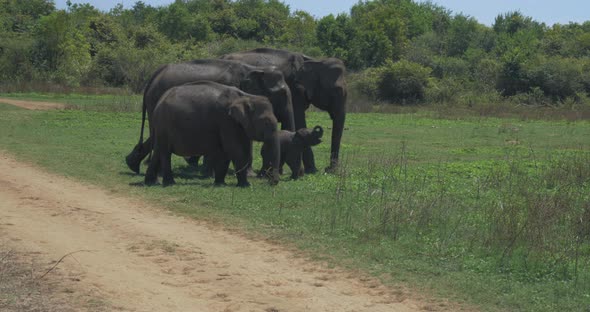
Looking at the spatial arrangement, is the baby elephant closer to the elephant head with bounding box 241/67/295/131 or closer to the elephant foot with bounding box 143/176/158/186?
the elephant head with bounding box 241/67/295/131

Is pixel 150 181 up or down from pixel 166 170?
down

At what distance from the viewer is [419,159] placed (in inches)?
874

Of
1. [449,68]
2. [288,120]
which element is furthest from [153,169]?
[449,68]

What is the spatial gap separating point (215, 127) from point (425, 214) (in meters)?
5.16

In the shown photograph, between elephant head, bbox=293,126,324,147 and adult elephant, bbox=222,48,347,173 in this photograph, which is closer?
elephant head, bbox=293,126,324,147

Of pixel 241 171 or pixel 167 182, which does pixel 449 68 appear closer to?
pixel 167 182

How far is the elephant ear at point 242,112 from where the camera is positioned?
14859 mm

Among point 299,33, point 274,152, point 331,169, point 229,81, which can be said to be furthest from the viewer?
point 299,33

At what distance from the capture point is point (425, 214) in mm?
11445

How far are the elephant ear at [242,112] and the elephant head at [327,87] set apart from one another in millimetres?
4284

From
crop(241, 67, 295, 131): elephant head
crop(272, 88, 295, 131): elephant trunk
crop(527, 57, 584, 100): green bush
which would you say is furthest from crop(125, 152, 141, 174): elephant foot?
crop(527, 57, 584, 100): green bush

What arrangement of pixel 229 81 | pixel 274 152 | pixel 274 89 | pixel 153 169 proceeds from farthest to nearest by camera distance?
pixel 229 81
pixel 274 89
pixel 153 169
pixel 274 152

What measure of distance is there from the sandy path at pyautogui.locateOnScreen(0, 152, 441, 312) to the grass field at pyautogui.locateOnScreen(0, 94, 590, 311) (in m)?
0.50

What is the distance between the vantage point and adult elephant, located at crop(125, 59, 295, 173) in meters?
17.7
